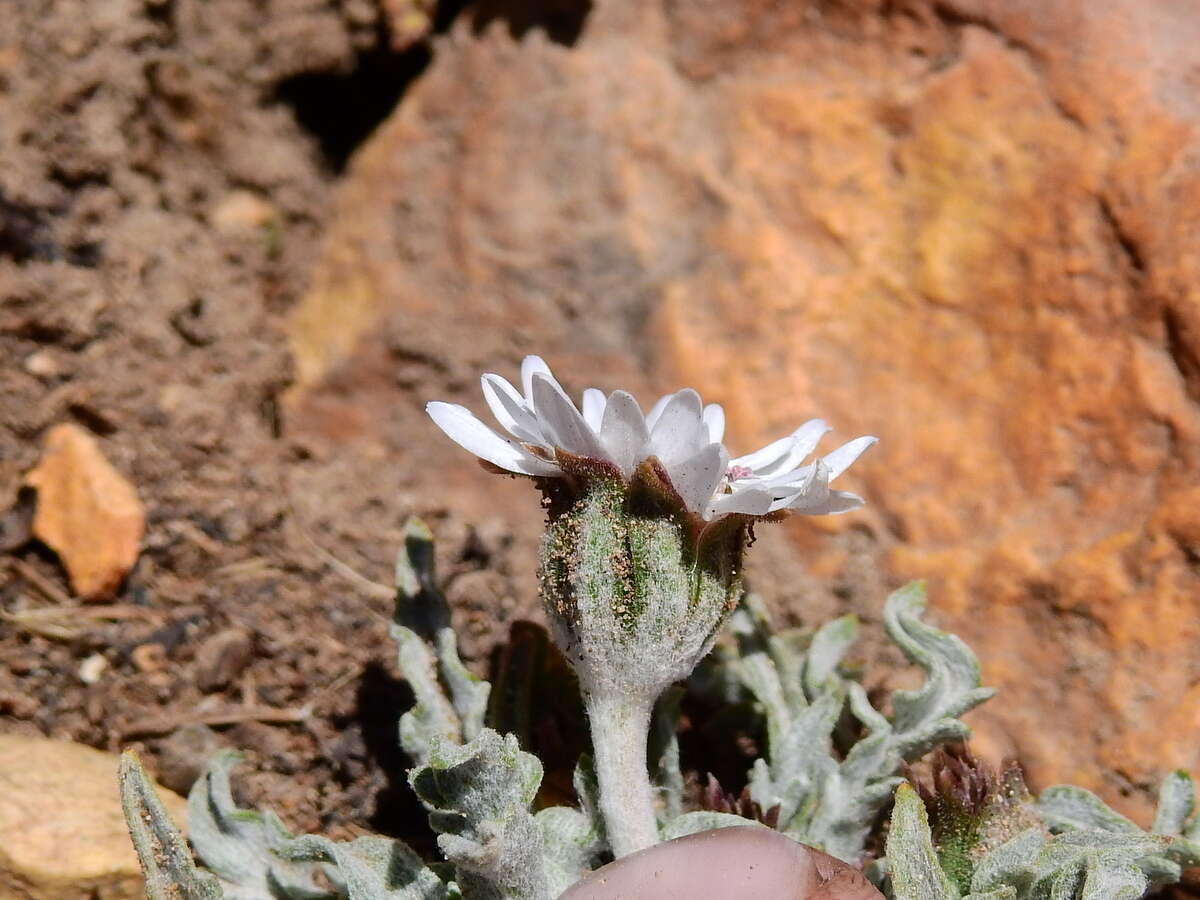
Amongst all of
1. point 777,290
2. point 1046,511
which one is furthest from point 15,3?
point 1046,511

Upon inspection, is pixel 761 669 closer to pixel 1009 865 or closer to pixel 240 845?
pixel 1009 865

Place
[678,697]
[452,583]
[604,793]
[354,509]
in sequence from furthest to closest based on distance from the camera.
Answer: [354,509]
[452,583]
[678,697]
[604,793]

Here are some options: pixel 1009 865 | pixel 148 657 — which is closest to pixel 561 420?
pixel 1009 865

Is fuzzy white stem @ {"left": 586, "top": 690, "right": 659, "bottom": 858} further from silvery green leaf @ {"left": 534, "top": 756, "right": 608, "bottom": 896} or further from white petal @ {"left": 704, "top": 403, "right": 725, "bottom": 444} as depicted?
white petal @ {"left": 704, "top": 403, "right": 725, "bottom": 444}

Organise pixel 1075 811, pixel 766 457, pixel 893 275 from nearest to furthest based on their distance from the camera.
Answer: pixel 766 457
pixel 1075 811
pixel 893 275

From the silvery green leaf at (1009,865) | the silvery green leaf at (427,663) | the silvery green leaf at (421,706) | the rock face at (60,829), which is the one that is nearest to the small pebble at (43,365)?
the rock face at (60,829)

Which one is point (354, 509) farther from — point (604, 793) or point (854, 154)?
point (854, 154)

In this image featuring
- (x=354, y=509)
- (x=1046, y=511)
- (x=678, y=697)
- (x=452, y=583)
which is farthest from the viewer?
(x=354, y=509)

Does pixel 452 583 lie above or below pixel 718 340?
below
